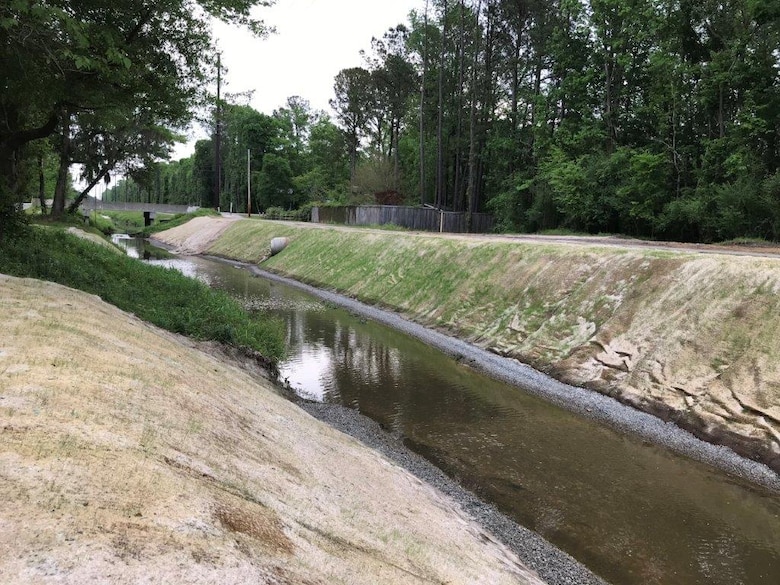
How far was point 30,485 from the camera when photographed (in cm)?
283

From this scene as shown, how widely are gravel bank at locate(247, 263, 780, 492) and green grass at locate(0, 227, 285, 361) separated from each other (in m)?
5.44

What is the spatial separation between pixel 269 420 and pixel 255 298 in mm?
18332

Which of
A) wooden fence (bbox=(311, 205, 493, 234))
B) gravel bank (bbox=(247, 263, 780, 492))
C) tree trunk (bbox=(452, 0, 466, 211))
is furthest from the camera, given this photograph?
tree trunk (bbox=(452, 0, 466, 211))

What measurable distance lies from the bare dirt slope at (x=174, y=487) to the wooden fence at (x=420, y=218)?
33865 millimetres

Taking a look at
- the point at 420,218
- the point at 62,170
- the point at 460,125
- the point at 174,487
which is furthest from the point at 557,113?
the point at 174,487

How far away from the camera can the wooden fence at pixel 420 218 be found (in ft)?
137

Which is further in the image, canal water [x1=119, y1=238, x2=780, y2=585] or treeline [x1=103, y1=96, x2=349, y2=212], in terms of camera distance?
treeline [x1=103, y1=96, x2=349, y2=212]

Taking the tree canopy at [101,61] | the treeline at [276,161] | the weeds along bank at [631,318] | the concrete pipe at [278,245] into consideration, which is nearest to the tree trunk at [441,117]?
the concrete pipe at [278,245]

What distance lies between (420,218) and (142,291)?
3021 centimetres

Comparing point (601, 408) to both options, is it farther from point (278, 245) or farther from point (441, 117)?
point (441, 117)

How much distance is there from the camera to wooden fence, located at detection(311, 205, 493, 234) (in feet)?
137

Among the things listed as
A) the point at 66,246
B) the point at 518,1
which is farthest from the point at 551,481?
the point at 518,1

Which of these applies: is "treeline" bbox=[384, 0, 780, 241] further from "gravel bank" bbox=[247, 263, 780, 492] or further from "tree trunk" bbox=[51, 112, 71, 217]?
"tree trunk" bbox=[51, 112, 71, 217]

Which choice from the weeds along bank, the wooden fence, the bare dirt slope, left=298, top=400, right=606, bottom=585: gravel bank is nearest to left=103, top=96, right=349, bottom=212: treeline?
the wooden fence
